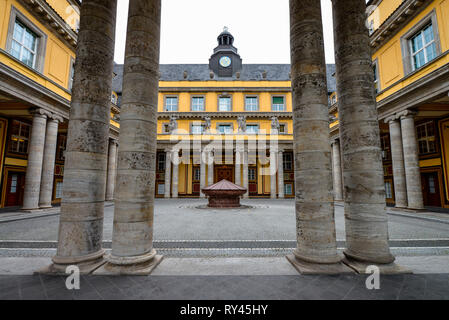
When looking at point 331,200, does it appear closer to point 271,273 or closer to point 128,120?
point 271,273

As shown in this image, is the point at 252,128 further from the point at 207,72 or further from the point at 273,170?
the point at 207,72

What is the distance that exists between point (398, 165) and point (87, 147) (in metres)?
17.7

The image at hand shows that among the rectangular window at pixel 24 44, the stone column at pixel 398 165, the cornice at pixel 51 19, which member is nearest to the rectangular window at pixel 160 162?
the cornice at pixel 51 19

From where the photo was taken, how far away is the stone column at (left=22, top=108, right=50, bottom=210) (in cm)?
1320

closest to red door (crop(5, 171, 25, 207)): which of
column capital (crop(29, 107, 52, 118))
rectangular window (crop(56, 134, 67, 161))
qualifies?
rectangular window (crop(56, 134, 67, 161))

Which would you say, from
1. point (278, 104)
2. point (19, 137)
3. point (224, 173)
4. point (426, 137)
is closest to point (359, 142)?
point (426, 137)

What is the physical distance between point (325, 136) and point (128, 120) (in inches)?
158

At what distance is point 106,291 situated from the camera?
130 inches

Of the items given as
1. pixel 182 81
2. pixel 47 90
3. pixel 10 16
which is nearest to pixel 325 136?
pixel 47 90

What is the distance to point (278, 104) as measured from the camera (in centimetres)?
A: 3038

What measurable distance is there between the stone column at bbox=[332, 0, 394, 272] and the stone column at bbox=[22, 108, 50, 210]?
1660 cm

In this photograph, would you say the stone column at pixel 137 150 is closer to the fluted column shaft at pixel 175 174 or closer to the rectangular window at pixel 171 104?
the fluted column shaft at pixel 175 174

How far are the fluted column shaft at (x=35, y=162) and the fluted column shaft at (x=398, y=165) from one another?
22962 millimetres
